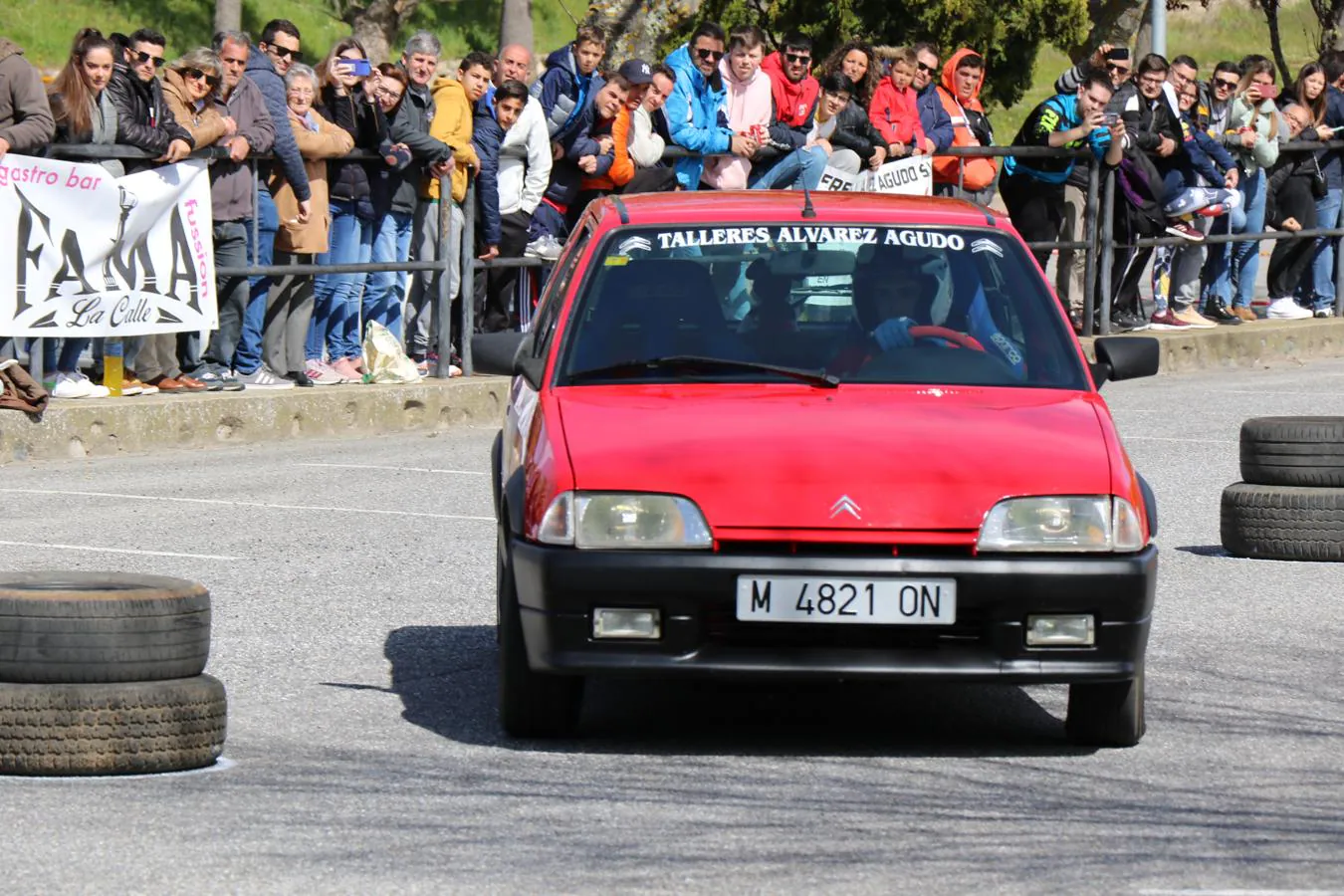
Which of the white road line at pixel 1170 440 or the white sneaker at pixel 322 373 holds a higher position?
the white sneaker at pixel 322 373

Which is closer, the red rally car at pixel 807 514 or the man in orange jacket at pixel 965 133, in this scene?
the red rally car at pixel 807 514

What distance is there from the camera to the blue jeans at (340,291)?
15.5 meters

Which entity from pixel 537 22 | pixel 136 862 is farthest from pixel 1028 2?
pixel 136 862

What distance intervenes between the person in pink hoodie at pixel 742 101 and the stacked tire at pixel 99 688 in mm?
→ 11319

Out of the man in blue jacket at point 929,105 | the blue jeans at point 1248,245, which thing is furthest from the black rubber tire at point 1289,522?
the blue jeans at point 1248,245

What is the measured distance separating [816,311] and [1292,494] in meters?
3.90

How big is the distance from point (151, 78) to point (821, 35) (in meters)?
25.8

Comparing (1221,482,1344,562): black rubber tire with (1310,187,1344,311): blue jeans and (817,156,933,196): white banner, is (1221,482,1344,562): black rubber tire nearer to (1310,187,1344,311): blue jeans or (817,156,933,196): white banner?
(817,156,933,196): white banner

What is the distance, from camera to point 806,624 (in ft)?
21.9

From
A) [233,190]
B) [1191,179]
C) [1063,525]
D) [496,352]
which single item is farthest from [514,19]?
[1063,525]

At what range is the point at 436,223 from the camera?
1620cm

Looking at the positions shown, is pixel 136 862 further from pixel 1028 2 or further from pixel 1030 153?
pixel 1028 2

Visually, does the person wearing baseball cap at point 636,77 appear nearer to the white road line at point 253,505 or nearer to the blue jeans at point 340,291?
the blue jeans at point 340,291

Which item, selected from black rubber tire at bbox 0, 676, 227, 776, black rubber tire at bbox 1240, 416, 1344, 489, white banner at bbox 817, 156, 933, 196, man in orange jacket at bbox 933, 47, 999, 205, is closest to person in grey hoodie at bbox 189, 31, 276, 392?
white banner at bbox 817, 156, 933, 196
